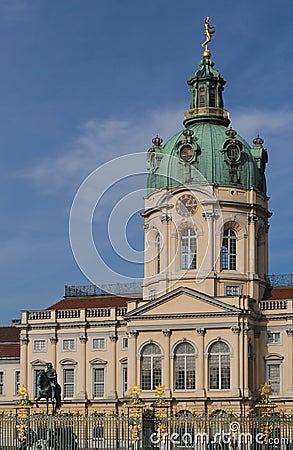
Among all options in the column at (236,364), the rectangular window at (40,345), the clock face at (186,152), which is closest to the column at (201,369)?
the column at (236,364)

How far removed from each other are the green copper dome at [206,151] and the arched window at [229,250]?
4603 millimetres

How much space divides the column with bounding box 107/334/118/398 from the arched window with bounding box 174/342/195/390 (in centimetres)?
839

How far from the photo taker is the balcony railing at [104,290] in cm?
10723

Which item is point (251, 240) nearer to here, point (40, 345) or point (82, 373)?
point (82, 373)

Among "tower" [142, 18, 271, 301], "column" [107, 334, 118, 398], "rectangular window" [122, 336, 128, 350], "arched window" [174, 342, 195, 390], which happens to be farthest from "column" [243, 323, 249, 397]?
"column" [107, 334, 118, 398]

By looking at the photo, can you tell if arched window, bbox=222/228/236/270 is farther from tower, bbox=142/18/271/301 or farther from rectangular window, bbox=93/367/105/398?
rectangular window, bbox=93/367/105/398

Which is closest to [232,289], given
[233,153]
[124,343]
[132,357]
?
[132,357]

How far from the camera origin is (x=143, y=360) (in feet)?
301

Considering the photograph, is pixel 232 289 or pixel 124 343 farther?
pixel 124 343

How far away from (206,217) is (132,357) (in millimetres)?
14085

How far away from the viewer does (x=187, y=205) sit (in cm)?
9512

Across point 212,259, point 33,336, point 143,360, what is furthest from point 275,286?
point 33,336

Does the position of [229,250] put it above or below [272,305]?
above

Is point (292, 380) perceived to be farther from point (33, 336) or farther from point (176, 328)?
point (33, 336)
